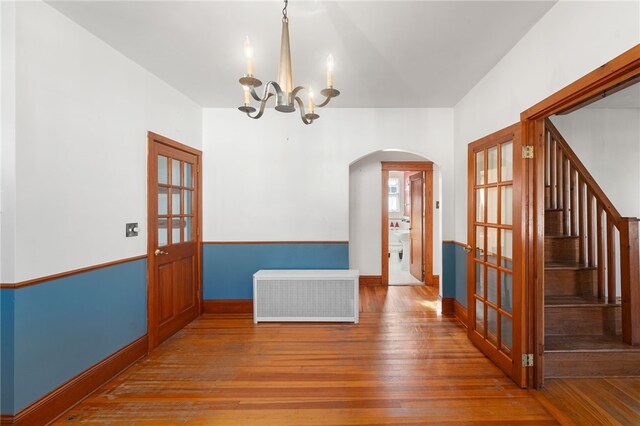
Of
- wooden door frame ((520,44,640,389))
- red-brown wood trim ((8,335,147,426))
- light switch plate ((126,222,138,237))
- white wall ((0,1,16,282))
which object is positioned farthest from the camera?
light switch plate ((126,222,138,237))

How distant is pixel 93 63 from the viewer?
2.25 metres

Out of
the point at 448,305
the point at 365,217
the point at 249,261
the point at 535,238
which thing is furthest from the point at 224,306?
the point at 535,238

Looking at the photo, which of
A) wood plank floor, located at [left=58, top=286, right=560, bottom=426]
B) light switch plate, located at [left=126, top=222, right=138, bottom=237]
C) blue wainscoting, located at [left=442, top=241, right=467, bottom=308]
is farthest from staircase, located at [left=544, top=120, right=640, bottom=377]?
light switch plate, located at [left=126, top=222, right=138, bottom=237]

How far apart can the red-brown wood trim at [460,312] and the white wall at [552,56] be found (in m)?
1.91

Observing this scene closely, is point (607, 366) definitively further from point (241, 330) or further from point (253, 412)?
point (241, 330)

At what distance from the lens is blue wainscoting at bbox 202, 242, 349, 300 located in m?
3.83

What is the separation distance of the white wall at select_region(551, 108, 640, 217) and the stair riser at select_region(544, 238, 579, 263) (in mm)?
1020

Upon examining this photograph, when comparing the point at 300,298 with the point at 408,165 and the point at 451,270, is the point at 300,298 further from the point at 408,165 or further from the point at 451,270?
the point at 408,165

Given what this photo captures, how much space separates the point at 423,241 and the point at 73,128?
4834 mm

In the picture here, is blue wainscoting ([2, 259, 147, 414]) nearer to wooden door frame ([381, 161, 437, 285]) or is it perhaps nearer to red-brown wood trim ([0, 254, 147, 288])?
red-brown wood trim ([0, 254, 147, 288])

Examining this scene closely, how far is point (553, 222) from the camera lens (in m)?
3.27

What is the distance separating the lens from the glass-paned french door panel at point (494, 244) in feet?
7.97

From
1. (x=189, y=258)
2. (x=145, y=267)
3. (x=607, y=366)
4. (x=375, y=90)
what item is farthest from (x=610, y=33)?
(x=189, y=258)

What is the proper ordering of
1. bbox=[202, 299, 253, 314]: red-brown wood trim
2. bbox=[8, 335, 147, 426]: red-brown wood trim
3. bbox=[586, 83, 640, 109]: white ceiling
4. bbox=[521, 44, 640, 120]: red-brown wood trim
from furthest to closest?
bbox=[202, 299, 253, 314]: red-brown wood trim < bbox=[586, 83, 640, 109]: white ceiling < bbox=[8, 335, 147, 426]: red-brown wood trim < bbox=[521, 44, 640, 120]: red-brown wood trim
